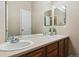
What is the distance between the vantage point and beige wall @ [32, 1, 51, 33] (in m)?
2.60

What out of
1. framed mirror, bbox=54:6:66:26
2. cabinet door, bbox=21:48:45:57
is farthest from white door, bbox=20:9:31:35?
framed mirror, bbox=54:6:66:26

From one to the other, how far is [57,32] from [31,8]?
107 centimetres

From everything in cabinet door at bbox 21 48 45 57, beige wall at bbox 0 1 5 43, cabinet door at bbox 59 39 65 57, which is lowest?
cabinet door at bbox 59 39 65 57

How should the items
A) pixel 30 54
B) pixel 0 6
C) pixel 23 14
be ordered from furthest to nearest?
pixel 23 14, pixel 0 6, pixel 30 54

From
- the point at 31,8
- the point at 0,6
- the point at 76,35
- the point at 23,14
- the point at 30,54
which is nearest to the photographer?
the point at 30,54

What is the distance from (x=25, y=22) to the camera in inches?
95.1

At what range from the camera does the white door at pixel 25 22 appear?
2.33 metres

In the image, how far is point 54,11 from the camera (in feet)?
10.4

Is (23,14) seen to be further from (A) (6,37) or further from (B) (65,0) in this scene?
(B) (65,0)

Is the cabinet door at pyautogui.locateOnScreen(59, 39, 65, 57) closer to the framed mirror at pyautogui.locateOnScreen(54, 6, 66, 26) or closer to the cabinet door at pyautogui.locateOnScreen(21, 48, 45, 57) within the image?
the framed mirror at pyautogui.locateOnScreen(54, 6, 66, 26)

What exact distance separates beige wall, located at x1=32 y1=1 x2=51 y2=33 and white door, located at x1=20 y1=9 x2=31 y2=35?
13 cm

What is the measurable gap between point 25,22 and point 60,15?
114 cm

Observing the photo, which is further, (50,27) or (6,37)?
(50,27)

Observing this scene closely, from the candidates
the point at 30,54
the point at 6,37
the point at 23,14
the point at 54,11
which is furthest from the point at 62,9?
the point at 30,54
